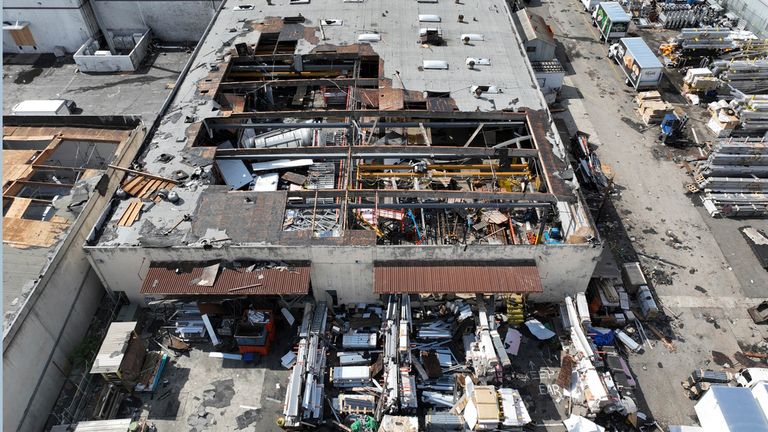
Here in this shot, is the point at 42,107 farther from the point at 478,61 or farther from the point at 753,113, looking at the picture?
the point at 753,113

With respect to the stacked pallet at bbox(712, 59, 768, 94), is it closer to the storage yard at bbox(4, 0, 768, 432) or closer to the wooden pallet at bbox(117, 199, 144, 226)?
the storage yard at bbox(4, 0, 768, 432)

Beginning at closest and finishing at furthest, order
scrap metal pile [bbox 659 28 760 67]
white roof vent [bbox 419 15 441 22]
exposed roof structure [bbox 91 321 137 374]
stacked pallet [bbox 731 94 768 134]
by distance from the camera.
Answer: exposed roof structure [bbox 91 321 137 374] → stacked pallet [bbox 731 94 768 134] → white roof vent [bbox 419 15 441 22] → scrap metal pile [bbox 659 28 760 67]

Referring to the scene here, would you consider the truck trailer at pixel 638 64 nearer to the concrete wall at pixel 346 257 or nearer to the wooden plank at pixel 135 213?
the concrete wall at pixel 346 257

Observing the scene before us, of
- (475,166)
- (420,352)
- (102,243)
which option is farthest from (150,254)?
(475,166)

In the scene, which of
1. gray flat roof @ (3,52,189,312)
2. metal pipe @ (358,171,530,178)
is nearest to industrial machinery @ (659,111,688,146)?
metal pipe @ (358,171,530,178)

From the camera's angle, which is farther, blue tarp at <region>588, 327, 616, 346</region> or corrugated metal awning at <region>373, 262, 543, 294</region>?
blue tarp at <region>588, 327, 616, 346</region>

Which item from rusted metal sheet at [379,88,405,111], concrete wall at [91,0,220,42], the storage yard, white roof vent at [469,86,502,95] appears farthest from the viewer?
concrete wall at [91,0,220,42]

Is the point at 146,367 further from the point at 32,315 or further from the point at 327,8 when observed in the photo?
the point at 327,8
